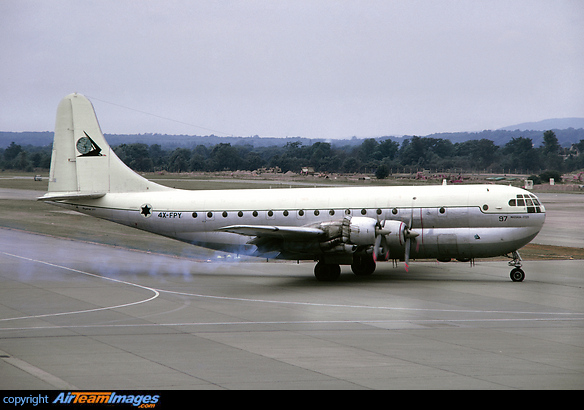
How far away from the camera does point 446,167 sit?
636ft

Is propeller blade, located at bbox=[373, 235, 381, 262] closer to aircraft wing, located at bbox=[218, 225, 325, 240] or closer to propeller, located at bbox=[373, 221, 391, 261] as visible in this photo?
propeller, located at bbox=[373, 221, 391, 261]

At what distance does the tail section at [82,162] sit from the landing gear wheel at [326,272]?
9218 millimetres

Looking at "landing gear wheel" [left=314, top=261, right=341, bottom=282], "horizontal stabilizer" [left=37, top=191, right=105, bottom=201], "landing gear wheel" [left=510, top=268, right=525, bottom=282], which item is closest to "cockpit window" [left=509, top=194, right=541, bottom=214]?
"landing gear wheel" [left=510, top=268, right=525, bottom=282]

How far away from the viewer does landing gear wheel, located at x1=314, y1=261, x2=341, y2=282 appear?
28.9m

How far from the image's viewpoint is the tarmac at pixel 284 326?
14.0 metres

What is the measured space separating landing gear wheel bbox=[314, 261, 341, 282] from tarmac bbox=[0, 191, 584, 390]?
0.45 meters

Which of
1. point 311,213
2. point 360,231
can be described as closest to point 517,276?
point 360,231

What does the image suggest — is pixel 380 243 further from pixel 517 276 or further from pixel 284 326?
pixel 284 326

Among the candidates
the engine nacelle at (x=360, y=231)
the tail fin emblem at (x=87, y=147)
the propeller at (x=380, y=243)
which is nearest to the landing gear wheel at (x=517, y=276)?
the propeller at (x=380, y=243)

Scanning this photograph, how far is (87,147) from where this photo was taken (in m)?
32.8

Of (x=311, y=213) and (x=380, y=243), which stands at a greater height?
(x=311, y=213)

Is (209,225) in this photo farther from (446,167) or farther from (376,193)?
(446,167)

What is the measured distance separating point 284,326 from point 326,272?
943 cm
